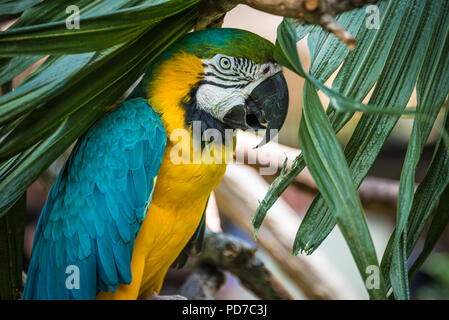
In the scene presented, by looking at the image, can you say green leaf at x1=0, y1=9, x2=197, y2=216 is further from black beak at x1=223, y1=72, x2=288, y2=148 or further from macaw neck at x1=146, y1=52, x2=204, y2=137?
black beak at x1=223, y1=72, x2=288, y2=148

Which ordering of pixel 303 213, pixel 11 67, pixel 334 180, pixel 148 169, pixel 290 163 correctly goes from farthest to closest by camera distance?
pixel 303 213 < pixel 290 163 < pixel 148 169 < pixel 11 67 < pixel 334 180

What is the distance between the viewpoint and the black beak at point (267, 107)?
1.13 m

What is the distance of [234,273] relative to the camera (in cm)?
180

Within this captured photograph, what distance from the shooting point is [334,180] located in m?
0.74

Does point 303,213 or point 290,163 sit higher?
point 290,163

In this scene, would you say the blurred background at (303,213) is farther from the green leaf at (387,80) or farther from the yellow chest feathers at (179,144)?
the green leaf at (387,80)

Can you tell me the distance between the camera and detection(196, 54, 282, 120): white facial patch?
3.65 ft

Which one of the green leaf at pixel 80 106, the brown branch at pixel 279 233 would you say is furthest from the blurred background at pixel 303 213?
the green leaf at pixel 80 106

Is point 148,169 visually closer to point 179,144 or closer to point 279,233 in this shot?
point 179,144

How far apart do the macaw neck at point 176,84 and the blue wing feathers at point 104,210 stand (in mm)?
54

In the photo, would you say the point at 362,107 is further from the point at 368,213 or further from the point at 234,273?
the point at 368,213

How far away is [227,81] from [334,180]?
470 mm

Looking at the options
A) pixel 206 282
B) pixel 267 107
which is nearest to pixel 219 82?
pixel 267 107

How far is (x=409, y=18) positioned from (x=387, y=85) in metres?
0.14
